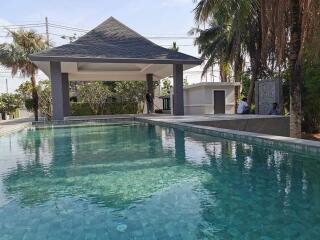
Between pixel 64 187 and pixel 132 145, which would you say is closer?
pixel 64 187

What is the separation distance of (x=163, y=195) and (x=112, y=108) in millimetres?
27173

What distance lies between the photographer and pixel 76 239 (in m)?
3.34

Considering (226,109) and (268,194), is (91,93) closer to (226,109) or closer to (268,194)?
(226,109)

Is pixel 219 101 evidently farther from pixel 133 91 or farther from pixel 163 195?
pixel 163 195

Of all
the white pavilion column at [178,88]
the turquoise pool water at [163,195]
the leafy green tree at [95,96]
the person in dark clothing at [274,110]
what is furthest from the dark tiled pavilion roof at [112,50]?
the turquoise pool water at [163,195]

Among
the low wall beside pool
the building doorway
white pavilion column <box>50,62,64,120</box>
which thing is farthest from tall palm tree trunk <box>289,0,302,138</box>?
the building doorway

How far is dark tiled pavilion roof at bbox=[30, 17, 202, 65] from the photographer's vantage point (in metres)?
18.1

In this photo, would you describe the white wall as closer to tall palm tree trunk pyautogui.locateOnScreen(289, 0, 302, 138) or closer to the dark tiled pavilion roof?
the dark tiled pavilion roof

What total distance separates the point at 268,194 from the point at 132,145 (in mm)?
5757

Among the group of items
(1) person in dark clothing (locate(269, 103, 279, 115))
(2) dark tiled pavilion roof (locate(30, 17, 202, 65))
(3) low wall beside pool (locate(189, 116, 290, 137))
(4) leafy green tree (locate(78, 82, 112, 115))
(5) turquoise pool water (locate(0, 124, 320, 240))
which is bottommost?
(5) turquoise pool water (locate(0, 124, 320, 240))

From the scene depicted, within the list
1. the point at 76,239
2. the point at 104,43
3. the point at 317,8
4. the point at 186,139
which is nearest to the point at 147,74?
the point at 104,43

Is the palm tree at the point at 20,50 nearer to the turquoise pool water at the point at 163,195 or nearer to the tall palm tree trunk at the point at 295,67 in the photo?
the turquoise pool water at the point at 163,195

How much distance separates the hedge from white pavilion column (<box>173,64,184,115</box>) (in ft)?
36.5

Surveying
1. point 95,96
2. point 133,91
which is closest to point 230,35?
point 133,91
